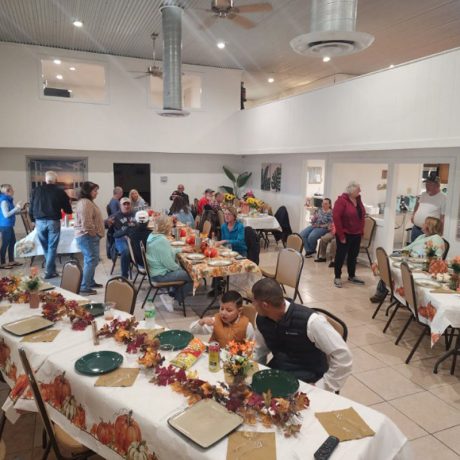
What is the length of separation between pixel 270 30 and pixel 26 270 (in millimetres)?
6751

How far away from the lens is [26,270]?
6906 mm

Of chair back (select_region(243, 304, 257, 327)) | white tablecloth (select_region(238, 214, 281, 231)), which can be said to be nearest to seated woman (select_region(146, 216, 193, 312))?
chair back (select_region(243, 304, 257, 327))

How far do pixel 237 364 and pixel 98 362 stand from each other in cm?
90

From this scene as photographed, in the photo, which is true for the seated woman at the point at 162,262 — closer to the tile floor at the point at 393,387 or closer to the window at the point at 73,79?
the tile floor at the point at 393,387

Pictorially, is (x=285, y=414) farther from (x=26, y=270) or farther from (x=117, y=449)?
(x=26, y=270)

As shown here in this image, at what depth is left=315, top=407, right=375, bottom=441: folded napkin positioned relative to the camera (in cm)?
177

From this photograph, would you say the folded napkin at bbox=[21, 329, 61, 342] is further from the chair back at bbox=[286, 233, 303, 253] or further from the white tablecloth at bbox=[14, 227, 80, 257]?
the white tablecloth at bbox=[14, 227, 80, 257]

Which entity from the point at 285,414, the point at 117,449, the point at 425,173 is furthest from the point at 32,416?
the point at 425,173

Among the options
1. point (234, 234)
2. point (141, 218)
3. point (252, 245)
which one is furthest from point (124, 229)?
point (252, 245)

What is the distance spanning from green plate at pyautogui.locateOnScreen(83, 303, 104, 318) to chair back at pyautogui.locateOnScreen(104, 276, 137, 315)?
0.26 meters

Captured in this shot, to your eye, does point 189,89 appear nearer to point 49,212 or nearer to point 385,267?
point 49,212

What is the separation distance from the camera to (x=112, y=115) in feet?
33.3

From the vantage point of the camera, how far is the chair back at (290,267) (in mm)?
4668

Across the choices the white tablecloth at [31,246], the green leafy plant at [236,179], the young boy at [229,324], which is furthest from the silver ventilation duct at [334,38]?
the green leafy plant at [236,179]
